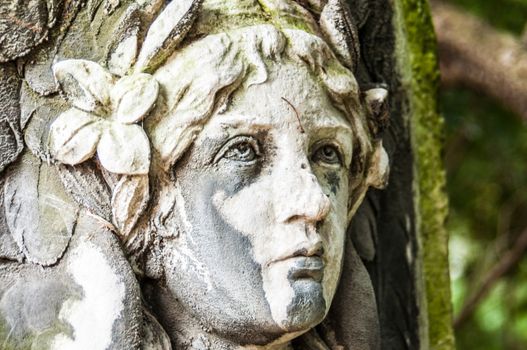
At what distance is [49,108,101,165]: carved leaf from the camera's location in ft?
4.97

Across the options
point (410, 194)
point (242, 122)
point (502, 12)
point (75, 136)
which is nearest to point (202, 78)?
point (242, 122)

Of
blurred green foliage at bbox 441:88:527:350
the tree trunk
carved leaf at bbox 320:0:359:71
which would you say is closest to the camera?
carved leaf at bbox 320:0:359:71

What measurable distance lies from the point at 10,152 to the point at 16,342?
269 mm

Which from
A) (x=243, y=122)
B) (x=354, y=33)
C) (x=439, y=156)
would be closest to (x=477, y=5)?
(x=439, y=156)

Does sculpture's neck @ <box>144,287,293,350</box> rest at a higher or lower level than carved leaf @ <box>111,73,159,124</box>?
lower

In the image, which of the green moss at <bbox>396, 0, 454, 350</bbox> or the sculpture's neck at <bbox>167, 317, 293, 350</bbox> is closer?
the sculpture's neck at <bbox>167, 317, 293, 350</bbox>

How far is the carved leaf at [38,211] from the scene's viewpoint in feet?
5.12

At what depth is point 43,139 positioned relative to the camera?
1583mm

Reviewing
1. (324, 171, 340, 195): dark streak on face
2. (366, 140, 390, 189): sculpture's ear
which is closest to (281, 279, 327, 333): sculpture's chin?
(324, 171, 340, 195): dark streak on face

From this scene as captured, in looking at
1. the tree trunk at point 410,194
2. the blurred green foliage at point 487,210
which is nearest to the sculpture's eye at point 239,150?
the tree trunk at point 410,194

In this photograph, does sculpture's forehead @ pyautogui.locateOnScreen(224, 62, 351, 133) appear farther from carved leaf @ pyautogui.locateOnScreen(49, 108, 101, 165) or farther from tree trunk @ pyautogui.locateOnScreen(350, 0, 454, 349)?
tree trunk @ pyautogui.locateOnScreen(350, 0, 454, 349)

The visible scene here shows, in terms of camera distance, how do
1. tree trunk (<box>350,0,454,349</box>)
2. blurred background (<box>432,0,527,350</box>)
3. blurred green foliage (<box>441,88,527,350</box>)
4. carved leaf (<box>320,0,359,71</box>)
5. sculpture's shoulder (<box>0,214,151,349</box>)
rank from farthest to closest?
blurred green foliage (<box>441,88,527,350</box>) → blurred background (<box>432,0,527,350</box>) → tree trunk (<box>350,0,454,349</box>) → carved leaf (<box>320,0,359,71</box>) → sculpture's shoulder (<box>0,214,151,349</box>)

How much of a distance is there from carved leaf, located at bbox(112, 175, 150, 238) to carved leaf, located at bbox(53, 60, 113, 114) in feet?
0.35

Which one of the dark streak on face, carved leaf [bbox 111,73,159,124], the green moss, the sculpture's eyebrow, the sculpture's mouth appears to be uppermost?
carved leaf [bbox 111,73,159,124]
